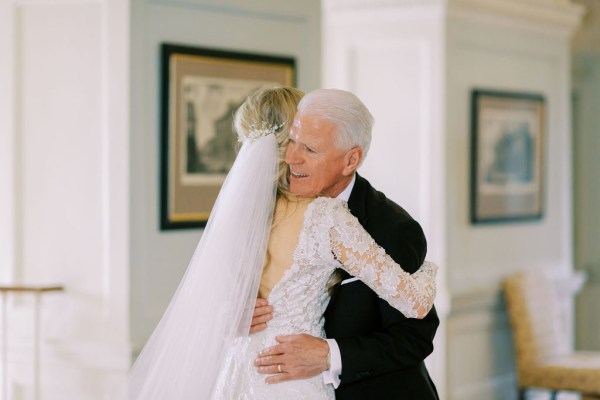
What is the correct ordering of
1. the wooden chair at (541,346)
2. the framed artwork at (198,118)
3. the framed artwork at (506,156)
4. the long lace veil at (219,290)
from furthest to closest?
the framed artwork at (506,156)
the wooden chair at (541,346)
the framed artwork at (198,118)
the long lace veil at (219,290)

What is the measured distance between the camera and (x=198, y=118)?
12.7 ft

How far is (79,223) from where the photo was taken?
144 inches

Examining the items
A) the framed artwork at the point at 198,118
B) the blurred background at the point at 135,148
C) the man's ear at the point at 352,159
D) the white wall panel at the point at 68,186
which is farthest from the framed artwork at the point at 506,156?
the man's ear at the point at 352,159

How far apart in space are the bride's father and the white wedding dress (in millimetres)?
39

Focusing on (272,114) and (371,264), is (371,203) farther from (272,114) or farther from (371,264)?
A: (272,114)

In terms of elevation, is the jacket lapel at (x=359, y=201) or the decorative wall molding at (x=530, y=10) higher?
the decorative wall molding at (x=530, y=10)

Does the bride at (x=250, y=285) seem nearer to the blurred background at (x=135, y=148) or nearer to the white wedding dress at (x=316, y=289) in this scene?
the white wedding dress at (x=316, y=289)

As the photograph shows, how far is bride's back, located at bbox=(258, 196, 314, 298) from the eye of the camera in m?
2.20

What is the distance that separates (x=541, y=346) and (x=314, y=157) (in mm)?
3452

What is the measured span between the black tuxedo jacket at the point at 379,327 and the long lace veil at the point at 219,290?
261 millimetres

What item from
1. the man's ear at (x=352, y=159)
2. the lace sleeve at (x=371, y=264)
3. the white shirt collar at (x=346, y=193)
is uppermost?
the man's ear at (x=352, y=159)

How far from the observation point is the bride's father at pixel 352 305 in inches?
85.7

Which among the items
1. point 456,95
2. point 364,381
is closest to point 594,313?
point 456,95

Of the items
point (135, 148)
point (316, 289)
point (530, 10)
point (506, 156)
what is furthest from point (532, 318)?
point (316, 289)
